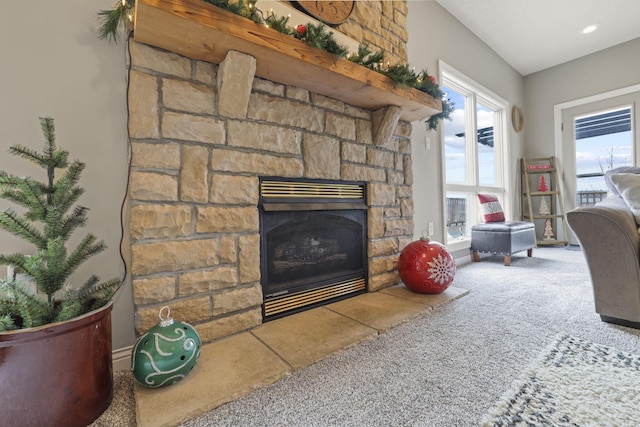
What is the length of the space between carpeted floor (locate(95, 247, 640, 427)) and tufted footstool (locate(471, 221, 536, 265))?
105 cm

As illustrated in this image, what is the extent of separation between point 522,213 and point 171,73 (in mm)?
5149

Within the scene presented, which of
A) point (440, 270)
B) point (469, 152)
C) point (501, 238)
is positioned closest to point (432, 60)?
point (469, 152)

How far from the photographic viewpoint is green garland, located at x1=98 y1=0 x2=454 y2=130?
1182mm

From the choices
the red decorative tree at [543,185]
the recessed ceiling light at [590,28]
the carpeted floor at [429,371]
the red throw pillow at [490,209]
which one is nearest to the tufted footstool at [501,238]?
the red throw pillow at [490,209]

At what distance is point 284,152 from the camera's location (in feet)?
5.51

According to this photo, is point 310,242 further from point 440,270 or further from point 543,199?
point 543,199

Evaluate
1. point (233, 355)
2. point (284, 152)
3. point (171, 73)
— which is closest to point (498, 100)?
point (284, 152)

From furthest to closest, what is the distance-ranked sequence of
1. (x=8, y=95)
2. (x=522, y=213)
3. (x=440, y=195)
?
(x=522, y=213)
(x=440, y=195)
(x=8, y=95)

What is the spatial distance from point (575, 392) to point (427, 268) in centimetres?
102

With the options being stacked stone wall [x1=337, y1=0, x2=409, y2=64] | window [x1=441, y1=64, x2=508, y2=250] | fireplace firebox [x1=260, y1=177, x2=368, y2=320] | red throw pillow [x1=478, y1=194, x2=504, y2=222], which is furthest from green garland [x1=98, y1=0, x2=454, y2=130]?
red throw pillow [x1=478, y1=194, x2=504, y2=222]

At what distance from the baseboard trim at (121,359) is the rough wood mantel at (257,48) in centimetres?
138

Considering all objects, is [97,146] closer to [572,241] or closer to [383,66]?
[383,66]

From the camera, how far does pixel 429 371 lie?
45.3 inches

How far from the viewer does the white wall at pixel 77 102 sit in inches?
42.6
